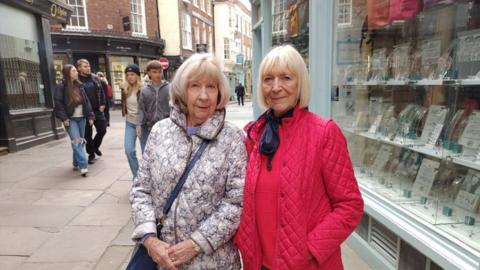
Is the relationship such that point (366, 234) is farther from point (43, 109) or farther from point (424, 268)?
point (43, 109)

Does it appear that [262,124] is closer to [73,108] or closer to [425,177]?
[425,177]

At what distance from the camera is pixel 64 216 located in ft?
13.9

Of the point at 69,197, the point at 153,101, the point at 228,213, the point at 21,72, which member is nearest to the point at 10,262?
the point at 69,197

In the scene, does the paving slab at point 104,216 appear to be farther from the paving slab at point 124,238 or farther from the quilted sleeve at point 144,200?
the quilted sleeve at point 144,200

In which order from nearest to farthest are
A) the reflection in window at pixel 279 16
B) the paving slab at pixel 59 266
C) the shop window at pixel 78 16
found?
the paving slab at pixel 59 266
the reflection in window at pixel 279 16
the shop window at pixel 78 16

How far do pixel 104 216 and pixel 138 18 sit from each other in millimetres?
19919

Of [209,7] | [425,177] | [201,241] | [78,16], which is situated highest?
[209,7]

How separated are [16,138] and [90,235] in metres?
5.78

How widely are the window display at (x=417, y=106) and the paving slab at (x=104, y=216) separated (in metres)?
2.86

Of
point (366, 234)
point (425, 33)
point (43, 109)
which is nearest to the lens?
point (425, 33)

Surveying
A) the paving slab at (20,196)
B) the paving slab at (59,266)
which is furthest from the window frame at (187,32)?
the paving slab at (59,266)

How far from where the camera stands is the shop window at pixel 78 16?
733 inches

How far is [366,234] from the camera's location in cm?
325

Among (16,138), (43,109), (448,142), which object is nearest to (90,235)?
(448,142)
